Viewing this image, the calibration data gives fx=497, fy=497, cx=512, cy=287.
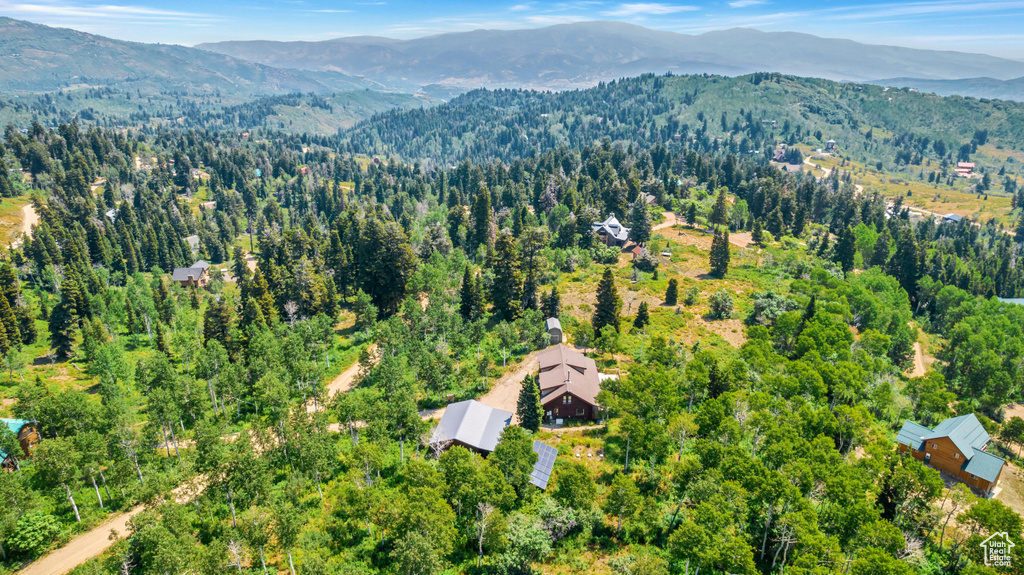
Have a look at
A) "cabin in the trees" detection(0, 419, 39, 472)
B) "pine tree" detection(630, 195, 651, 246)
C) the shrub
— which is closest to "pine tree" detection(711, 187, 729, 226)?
"pine tree" detection(630, 195, 651, 246)

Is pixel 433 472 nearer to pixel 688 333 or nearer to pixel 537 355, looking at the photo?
pixel 537 355

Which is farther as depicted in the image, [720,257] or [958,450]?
[720,257]

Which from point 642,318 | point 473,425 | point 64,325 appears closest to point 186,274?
point 64,325

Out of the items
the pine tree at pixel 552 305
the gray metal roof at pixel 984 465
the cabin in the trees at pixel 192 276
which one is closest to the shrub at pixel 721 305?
the pine tree at pixel 552 305

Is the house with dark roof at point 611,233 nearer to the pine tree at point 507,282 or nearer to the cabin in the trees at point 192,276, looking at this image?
the pine tree at point 507,282

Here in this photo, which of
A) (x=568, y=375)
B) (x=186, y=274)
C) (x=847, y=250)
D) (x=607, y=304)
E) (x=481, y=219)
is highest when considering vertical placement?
(x=481, y=219)

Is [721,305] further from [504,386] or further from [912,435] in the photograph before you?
[504,386]
